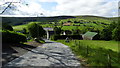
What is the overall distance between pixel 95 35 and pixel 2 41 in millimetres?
43591

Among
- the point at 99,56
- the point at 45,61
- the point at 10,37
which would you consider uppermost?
the point at 10,37

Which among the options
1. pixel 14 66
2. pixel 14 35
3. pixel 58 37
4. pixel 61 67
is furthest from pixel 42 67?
pixel 58 37

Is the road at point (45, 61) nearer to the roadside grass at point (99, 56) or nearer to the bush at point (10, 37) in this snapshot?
the roadside grass at point (99, 56)

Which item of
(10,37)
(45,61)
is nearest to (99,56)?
(45,61)

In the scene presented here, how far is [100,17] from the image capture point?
536 feet

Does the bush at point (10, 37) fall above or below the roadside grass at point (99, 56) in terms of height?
above

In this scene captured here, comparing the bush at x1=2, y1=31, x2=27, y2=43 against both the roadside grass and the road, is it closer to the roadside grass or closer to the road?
the road

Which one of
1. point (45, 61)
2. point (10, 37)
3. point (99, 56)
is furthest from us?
point (10, 37)

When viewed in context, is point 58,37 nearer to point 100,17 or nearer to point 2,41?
point 2,41

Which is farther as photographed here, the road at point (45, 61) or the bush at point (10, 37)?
the bush at point (10, 37)

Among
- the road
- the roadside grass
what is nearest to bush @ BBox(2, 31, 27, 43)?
the road

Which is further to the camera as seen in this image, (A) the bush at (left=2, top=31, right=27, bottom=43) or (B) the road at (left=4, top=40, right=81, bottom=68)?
(A) the bush at (left=2, top=31, right=27, bottom=43)

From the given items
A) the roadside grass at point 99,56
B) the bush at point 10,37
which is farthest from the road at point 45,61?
the bush at point 10,37

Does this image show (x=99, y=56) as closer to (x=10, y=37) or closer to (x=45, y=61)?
(x=45, y=61)
